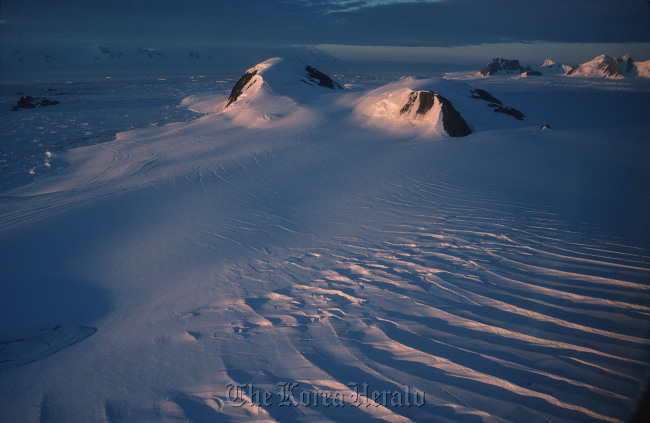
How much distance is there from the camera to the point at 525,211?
528 cm

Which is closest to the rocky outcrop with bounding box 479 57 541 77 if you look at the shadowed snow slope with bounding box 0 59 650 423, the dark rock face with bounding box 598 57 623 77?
the dark rock face with bounding box 598 57 623 77

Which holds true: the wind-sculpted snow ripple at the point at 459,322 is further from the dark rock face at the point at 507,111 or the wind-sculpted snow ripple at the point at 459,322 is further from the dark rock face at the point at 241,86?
the dark rock face at the point at 241,86

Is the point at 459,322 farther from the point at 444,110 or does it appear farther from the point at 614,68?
the point at 614,68

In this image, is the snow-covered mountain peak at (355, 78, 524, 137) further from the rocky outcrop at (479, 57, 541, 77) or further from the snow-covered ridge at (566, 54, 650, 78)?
the rocky outcrop at (479, 57, 541, 77)

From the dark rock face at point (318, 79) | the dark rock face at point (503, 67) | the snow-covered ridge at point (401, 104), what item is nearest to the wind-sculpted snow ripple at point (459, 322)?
the snow-covered ridge at point (401, 104)

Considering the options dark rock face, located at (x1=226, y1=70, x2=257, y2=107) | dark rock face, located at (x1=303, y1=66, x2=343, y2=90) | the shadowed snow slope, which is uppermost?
dark rock face, located at (x1=303, y1=66, x2=343, y2=90)

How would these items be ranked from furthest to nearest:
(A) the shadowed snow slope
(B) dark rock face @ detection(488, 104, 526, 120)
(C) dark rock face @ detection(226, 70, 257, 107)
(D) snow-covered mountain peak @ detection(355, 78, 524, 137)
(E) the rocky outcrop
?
(E) the rocky outcrop → (C) dark rock face @ detection(226, 70, 257, 107) → (B) dark rock face @ detection(488, 104, 526, 120) → (D) snow-covered mountain peak @ detection(355, 78, 524, 137) → (A) the shadowed snow slope

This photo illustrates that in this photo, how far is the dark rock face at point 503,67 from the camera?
51.5 meters

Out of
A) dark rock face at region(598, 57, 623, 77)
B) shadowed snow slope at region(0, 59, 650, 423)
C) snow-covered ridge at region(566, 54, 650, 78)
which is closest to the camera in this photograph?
shadowed snow slope at region(0, 59, 650, 423)

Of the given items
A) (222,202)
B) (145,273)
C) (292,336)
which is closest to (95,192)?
(222,202)

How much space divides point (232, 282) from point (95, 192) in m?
5.46

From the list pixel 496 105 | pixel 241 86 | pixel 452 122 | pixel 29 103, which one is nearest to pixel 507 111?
pixel 496 105

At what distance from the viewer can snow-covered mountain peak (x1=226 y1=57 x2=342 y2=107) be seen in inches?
645

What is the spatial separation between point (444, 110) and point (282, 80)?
9.96 m
